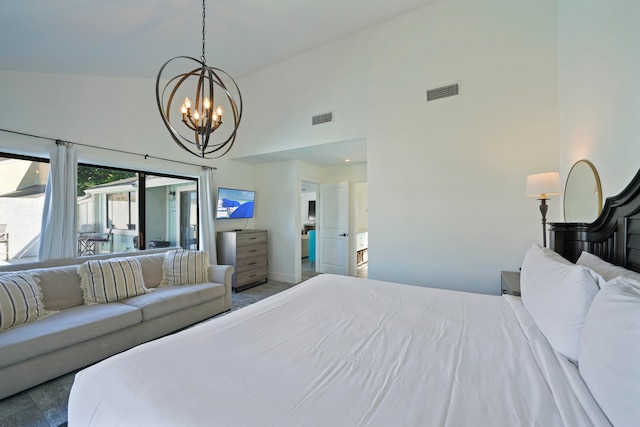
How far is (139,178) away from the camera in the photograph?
151 inches

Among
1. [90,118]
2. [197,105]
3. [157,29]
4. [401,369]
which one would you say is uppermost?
[157,29]

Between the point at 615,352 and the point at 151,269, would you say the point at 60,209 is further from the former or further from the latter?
the point at 615,352

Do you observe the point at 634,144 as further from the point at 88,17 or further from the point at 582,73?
the point at 88,17

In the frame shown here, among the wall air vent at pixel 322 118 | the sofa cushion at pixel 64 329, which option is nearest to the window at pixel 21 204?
the sofa cushion at pixel 64 329

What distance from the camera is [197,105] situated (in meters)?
1.88

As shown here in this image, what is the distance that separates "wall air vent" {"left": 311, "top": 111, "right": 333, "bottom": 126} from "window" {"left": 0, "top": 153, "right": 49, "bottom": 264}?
3283mm

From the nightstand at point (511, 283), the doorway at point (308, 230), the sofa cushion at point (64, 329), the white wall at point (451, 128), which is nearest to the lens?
the sofa cushion at point (64, 329)

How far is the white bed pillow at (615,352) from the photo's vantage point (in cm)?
67

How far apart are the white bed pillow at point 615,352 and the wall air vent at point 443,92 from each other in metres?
2.82

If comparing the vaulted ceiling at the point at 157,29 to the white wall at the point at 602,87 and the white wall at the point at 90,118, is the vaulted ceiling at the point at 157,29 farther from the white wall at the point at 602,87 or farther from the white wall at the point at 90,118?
the white wall at the point at 602,87

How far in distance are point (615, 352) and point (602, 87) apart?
1.99 meters

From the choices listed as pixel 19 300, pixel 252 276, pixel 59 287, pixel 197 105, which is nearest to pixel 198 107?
pixel 197 105

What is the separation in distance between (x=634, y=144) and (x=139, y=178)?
501 cm

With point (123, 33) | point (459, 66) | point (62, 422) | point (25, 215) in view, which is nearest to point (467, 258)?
point (459, 66)
